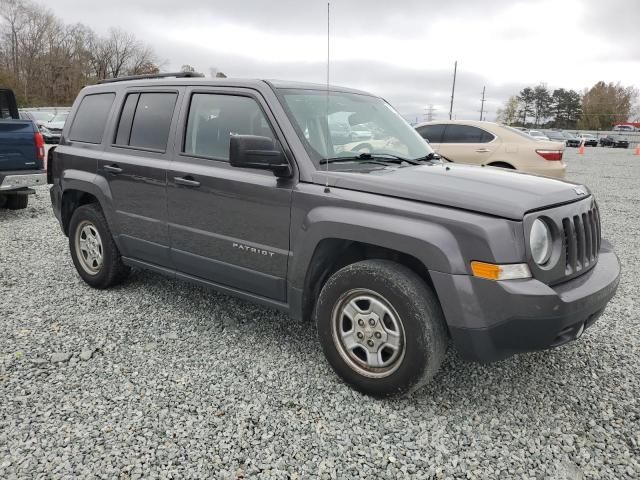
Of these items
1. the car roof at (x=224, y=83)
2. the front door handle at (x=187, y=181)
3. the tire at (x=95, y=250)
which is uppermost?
the car roof at (x=224, y=83)

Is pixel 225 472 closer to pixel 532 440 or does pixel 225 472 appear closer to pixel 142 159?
pixel 532 440

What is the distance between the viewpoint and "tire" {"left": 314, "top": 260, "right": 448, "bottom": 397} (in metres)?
2.72

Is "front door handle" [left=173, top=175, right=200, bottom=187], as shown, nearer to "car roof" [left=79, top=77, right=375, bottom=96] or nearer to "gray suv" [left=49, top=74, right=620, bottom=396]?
"gray suv" [left=49, top=74, right=620, bottom=396]

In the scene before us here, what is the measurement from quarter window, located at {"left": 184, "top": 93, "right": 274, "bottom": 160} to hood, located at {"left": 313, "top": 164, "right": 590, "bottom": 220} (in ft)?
2.30

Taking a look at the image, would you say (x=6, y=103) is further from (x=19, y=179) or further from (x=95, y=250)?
(x=95, y=250)

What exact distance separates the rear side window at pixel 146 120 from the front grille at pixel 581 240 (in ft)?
9.42

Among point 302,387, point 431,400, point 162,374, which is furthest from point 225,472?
point 431,400

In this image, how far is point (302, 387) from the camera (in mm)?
3166

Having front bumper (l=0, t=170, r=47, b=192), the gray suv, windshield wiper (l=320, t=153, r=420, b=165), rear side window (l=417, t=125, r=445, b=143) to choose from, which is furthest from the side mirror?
rear side window (l=417, t=125, r=445, b=143)

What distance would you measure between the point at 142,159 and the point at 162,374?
1739 millimetres

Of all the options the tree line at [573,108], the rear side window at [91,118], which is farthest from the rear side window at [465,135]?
the tree line at [573,108]

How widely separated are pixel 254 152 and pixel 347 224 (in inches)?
27.1

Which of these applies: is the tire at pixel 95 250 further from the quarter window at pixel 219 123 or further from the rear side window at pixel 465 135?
the rear side window at pixel 465 135

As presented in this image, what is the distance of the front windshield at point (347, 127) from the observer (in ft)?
11.0
